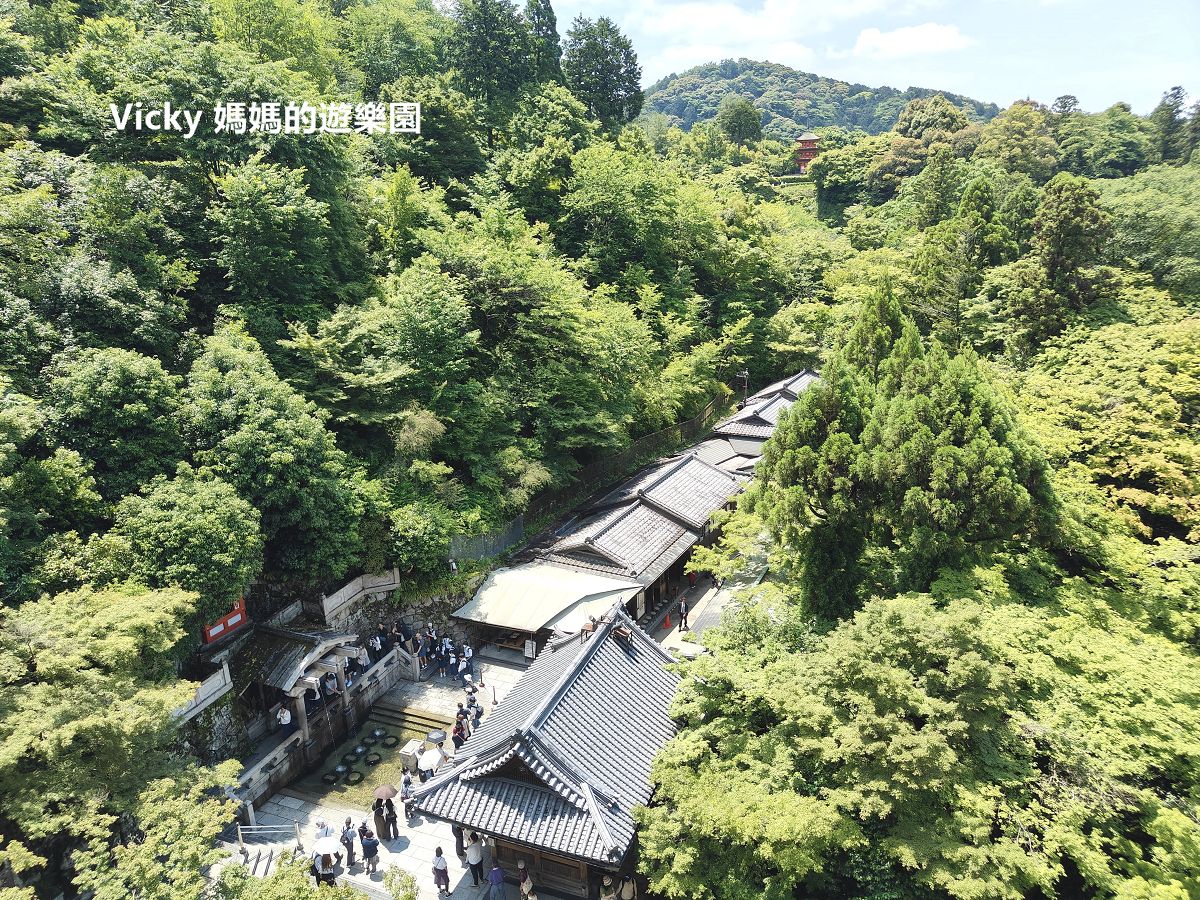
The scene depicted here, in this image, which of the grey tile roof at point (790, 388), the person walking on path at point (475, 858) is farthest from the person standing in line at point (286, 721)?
the grey tile roof at point (790, 388)

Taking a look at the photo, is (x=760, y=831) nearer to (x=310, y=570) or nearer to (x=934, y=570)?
(x=934, y=570)

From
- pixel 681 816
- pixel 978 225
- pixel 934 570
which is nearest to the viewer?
pixel 681 816

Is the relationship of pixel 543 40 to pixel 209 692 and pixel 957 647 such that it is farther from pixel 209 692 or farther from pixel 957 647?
pixel 957 647

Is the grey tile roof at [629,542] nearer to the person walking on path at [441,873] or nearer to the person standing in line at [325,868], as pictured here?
the person walking on path at [441,873]

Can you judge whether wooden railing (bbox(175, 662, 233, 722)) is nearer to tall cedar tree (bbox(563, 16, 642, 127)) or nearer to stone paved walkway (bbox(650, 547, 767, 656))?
stone paved walkway (bbox(650, 547, 767, 656))

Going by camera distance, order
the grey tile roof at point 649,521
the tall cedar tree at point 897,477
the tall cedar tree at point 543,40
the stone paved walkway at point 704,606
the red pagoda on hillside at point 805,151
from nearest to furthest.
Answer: the tall cedar tree at point 897,477, the stone paved walkway at point 704,606, the grey tile roof at point 649,521, the tall cedar tree at point 543,40, the red pagoda on hillside at point 805,151

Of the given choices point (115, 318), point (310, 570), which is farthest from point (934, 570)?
point (115, 318)

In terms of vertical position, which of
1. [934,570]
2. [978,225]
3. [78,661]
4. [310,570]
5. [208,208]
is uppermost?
[978,225]
